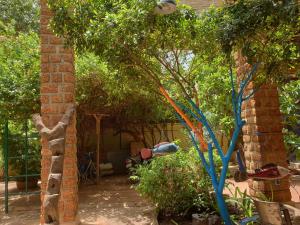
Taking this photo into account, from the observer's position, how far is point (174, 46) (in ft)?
12.2

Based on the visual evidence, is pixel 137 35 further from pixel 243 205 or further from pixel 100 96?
pixel 100 96

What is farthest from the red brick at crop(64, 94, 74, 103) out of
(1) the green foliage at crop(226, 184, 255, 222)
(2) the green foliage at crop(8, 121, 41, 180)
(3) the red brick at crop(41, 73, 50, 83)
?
(2) the green foliage at crop(8, 121, 41, 180)

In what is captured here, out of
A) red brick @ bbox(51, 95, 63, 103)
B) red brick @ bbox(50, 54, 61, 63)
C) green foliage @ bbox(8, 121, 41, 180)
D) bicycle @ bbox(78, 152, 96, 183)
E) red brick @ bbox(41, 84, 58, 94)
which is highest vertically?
red brick @ bbox(50, 54, 61, 63)

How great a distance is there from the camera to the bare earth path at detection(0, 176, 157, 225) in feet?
16.9

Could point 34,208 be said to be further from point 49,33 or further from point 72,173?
point 49,33

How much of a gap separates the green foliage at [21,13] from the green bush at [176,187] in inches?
438

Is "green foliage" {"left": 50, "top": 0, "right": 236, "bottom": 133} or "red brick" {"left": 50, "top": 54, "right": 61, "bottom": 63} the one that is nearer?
"green foliage" {"left": 50, "top": 0, "right": 236, "bottom": 133}

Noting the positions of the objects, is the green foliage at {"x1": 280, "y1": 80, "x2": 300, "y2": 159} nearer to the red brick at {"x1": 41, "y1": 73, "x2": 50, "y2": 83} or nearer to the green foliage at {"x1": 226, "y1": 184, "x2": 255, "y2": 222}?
the green foliage at {"x1": 226, "y1": 184, "x2": 255, "y2": 222}

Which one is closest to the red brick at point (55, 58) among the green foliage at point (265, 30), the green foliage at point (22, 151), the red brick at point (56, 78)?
the red brick at point (56, 78)

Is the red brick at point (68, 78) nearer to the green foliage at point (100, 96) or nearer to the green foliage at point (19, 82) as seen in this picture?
the green foliage at point (100, 96)

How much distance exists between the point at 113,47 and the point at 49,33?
0.93 meters

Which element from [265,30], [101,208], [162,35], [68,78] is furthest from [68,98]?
[101,208]

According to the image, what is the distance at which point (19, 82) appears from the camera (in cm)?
604

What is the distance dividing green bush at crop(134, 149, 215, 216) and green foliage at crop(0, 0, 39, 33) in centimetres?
1113
